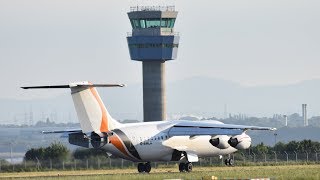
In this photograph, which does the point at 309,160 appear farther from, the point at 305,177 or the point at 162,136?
the point at 305,177

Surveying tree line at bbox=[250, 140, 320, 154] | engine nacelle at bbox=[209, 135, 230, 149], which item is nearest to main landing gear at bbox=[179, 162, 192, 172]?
engine nacelle at bbox=[209, 135, 230, 149]

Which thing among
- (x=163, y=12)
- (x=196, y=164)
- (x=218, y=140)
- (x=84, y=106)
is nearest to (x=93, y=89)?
(x=84, y=106)

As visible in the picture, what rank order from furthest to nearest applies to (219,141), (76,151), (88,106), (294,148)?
(294,148) → (76,151) → (219,141) → (88,106)

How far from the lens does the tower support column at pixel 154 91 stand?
448 feet

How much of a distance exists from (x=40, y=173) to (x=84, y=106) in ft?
30.7

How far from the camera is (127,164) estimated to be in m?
88.9

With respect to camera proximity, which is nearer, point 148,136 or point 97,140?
point 97,140

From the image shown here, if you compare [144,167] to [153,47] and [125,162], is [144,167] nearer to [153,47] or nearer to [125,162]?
[125,162]

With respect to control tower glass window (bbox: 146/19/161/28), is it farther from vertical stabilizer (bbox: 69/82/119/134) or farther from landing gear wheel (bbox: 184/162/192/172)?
vertical stabilizer (bbox: 69/82/119/134)

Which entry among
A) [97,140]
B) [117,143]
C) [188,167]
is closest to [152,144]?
[188,167]

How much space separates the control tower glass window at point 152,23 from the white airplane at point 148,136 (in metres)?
53.7

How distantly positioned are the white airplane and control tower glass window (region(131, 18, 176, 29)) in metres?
53.7

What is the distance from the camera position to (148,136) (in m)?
77.9

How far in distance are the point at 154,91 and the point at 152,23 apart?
28.7 ft
